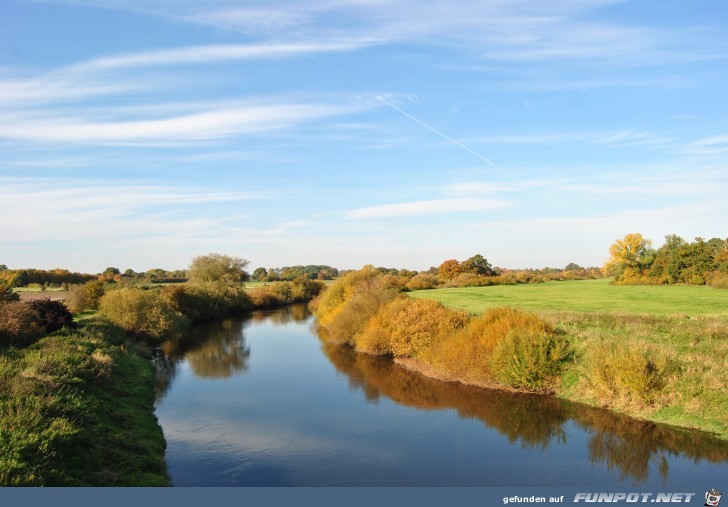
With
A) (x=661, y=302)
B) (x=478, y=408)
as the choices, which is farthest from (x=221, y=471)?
(x=661, y=302)

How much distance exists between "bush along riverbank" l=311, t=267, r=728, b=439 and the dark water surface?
1.08 metres

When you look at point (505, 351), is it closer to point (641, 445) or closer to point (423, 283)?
point (641, 445)

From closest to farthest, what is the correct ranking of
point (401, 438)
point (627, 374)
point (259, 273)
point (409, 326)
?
point (401, 438) < point (627, 374) < point (409, 326) < point (259, 273)

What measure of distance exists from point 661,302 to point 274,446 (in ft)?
122

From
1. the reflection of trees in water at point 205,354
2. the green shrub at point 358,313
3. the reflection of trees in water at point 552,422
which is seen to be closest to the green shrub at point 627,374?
the reflection of trees in water at point 552,422

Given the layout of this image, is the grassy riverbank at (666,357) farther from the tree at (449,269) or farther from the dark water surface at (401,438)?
the tree at (449,269)

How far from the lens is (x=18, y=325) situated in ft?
93.3

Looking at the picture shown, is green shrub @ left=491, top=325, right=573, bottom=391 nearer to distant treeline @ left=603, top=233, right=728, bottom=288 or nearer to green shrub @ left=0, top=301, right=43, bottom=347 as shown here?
green shrub @ left=0, top=301, right=43, bottom=347

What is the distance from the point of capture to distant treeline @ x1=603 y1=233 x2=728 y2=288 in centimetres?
5891

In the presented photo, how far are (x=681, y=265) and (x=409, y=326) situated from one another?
4341 centimetres

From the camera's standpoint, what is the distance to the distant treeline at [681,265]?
58.9 metres

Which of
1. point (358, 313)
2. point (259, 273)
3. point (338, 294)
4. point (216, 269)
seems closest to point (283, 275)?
point (259, 273)

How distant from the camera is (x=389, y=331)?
42.8m

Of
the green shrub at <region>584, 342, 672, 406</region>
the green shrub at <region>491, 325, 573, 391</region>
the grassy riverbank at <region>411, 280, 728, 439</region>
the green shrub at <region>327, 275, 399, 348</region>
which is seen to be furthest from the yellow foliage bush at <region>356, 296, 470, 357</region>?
the green shrub at <region>584, 342, 672, 406</region>
